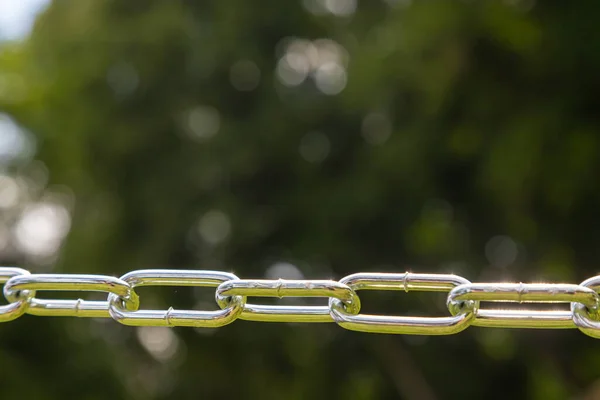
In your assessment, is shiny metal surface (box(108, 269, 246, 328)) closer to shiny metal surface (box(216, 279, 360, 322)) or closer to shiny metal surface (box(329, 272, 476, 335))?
shiny metal surface (box(216, 279, 360, 322))

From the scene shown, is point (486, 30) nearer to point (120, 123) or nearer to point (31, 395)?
point (120, 123)

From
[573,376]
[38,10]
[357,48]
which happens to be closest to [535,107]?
[357,48]

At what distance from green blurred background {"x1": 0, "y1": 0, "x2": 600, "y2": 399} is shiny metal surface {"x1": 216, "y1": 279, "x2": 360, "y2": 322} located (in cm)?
306

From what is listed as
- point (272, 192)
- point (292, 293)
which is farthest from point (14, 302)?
point (272, 192)

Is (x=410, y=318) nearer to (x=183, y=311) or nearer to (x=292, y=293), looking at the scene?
(x=292, y=293)

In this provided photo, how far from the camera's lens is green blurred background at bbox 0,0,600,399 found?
389 centimetres

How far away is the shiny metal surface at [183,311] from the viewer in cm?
71

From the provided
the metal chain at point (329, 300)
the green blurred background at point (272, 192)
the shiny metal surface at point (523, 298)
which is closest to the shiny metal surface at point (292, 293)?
the metal chain at point (329, 300)

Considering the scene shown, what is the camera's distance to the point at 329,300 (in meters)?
0.73

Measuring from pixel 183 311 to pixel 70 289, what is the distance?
0.13 metres

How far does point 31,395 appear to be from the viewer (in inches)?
151

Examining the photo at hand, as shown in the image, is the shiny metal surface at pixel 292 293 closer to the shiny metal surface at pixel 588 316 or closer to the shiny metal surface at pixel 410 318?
the shiny metal surface at pixel 410 318

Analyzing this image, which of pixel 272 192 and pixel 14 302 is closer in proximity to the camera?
pixel 14 302

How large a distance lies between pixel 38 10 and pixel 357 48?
2476 mm
